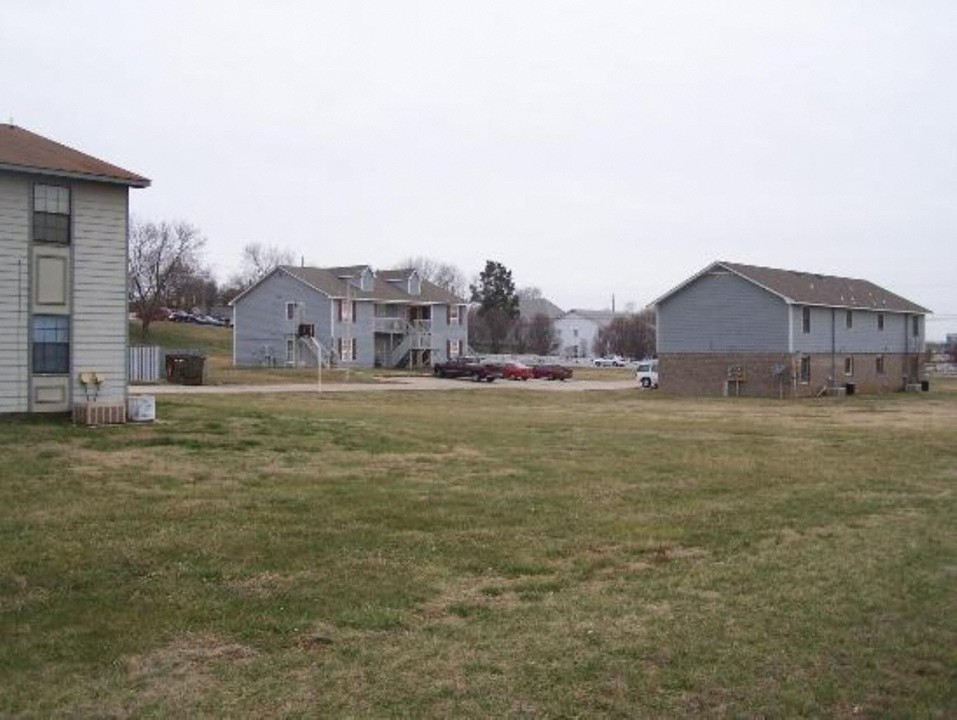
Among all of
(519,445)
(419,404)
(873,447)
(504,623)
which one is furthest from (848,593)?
(419,404)

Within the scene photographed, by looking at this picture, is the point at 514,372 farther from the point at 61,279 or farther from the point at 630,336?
the point at 630,336

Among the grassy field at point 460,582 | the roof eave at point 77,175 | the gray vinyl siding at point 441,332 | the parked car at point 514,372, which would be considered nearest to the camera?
the grassy field at point 460,582

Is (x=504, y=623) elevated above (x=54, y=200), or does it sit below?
below

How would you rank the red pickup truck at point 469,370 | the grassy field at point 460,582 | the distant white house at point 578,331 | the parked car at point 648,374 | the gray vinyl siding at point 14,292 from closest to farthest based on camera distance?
the grassy field at point 460,582, the gray vinyl siding at point 14,292, the parked car at point 648,374, the red pickup truck at point 469,370, the distant white house at point 578,331

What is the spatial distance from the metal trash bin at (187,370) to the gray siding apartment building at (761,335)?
80.1 ft

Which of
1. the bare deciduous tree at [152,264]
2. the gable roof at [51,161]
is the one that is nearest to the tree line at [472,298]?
the bare deciduous tree at [152,264]

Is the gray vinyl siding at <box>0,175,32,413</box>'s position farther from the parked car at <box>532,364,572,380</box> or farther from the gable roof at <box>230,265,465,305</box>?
→ the parked car at <box>532,364,572,380</box>

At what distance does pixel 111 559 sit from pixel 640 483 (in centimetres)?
873

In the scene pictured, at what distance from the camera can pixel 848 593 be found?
29.7 feet

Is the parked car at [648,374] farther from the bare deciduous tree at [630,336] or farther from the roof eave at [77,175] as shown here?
the bare deciduous tree at [630,336]

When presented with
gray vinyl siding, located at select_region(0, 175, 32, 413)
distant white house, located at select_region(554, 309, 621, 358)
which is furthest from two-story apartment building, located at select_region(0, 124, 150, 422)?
distant white house, located at select_region(554, 309, 621, 358)

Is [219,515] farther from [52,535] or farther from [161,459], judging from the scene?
[161,459]

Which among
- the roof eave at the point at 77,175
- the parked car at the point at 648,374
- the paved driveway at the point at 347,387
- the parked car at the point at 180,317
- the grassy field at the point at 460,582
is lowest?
the grassy field at the point at 460,582

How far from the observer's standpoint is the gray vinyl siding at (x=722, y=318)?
52312 mm
